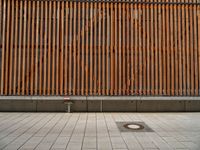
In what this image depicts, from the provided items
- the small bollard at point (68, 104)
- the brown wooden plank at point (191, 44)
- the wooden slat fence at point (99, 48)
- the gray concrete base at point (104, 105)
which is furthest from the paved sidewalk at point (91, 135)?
the brown wooden plank at point (191, 44)

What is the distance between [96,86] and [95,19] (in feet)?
12.1

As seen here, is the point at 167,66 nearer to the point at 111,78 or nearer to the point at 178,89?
the point at 178,89

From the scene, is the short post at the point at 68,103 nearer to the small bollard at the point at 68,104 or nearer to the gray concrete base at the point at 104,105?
the small bollard at the point at 68,104

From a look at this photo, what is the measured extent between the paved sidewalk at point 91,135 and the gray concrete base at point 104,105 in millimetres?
2212

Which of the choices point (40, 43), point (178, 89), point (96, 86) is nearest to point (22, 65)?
point (40, 43)

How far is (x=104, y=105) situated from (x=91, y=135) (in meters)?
4.24

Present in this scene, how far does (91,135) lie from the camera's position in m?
5.82

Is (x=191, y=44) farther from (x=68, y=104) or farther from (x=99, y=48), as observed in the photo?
(x=68, y=104)

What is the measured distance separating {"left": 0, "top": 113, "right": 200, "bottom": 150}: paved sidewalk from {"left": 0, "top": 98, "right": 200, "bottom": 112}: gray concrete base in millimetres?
2212

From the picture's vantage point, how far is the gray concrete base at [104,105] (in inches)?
388

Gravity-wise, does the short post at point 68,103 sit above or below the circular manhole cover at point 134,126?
above

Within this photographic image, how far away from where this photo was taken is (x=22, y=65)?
1010 centimetres

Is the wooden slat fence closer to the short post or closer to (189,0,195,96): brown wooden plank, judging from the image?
(189,0,195,96): brown wooden plank

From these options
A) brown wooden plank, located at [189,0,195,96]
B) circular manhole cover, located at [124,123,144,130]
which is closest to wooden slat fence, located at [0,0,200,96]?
brown wooden plank, located at [189,0,195,96]
